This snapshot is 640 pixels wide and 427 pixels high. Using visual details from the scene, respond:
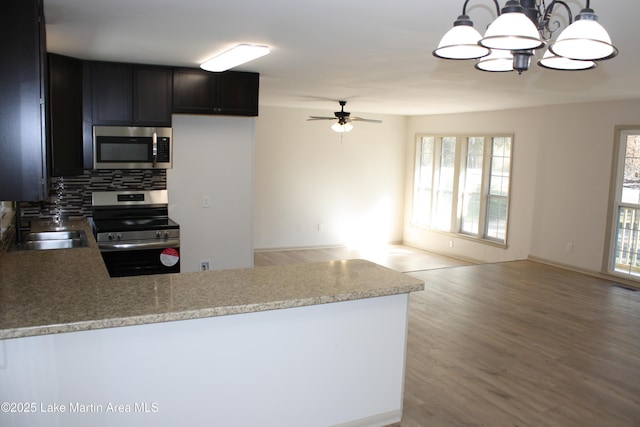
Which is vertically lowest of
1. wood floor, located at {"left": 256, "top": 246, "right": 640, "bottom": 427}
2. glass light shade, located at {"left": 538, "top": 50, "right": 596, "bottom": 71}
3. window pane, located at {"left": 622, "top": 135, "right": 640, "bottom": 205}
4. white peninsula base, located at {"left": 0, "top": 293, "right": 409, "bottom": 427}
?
wood floor, located at {"left": 256, "top": 246, "right": 640, "bottom": 427}

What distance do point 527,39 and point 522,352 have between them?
3054 mm

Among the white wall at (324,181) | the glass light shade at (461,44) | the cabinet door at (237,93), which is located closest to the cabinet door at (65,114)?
A: the cabinet door at (237,93)

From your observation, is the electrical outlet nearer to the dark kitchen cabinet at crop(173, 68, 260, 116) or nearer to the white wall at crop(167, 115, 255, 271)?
the white wall at crop(167, 115, 255, 271)

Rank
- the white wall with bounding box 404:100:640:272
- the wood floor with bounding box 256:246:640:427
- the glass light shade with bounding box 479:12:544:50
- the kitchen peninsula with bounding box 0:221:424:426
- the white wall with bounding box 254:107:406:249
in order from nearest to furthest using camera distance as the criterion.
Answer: the glass light shade with bounding box 479:12:544:50 → the kitchen peninsula with bounding box 0:221:424:426 → the wood floor with bounding box 256:246:640:427 → the white wall with bounding box 404:100:640:272 → the white wall with bounding box 254:107:406:249

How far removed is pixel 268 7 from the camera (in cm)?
272

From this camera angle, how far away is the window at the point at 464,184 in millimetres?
8570

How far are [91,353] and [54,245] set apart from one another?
2.36 metres

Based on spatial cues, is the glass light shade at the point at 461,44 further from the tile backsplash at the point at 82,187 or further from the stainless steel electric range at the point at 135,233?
the tile backsplash at the point at 82,187

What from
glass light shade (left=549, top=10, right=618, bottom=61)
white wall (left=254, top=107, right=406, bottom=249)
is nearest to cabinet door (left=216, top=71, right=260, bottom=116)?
glass light shade (left=549, top=10, right=618, bottom=61)

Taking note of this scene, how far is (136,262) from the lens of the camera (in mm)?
4582

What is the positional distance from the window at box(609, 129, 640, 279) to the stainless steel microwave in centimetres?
554

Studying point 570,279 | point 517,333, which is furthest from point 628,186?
point 517,333

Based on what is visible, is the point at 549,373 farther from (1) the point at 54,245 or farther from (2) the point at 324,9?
(1) the point at 54,245

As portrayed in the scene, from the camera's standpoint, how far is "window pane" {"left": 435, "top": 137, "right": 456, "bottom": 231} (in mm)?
9586
